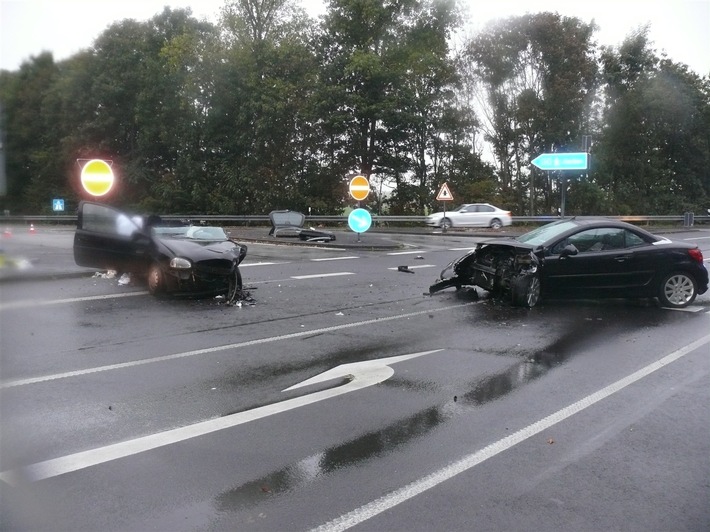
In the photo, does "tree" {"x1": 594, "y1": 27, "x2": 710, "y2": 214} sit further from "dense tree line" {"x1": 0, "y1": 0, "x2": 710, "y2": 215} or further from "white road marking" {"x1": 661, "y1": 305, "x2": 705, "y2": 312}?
"white road marking" {"x1": 661, "y1": 305, "x2": 705, "y2": 312}

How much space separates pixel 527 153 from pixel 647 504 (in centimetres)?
4177

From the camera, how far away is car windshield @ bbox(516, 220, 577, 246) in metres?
11.3

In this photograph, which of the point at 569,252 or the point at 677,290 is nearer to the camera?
the point at 569,252

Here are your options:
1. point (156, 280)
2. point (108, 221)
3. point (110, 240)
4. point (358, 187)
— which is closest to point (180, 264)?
point (156, 280)

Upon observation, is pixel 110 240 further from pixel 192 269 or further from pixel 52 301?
pixel 52 301

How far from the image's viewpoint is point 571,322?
9.92 m

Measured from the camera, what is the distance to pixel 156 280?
12133 mm

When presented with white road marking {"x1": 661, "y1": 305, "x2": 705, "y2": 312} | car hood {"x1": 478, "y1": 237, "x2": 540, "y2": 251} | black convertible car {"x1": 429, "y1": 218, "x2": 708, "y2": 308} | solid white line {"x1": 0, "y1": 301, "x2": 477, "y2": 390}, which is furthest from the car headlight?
white road marking {"x1": 661, "y1": 305, "x2": 705, "y2": 312}

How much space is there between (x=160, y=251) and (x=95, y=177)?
2984mm

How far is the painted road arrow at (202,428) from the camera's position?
4.31 meters

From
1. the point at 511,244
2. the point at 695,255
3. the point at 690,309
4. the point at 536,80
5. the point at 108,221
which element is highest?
the point at 536,80

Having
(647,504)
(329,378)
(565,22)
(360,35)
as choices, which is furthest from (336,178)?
(647,504)

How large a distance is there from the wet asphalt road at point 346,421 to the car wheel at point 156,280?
1909mm

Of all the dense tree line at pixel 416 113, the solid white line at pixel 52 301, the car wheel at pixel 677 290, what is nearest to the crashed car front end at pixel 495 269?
the car wheel at pixel 677 290
